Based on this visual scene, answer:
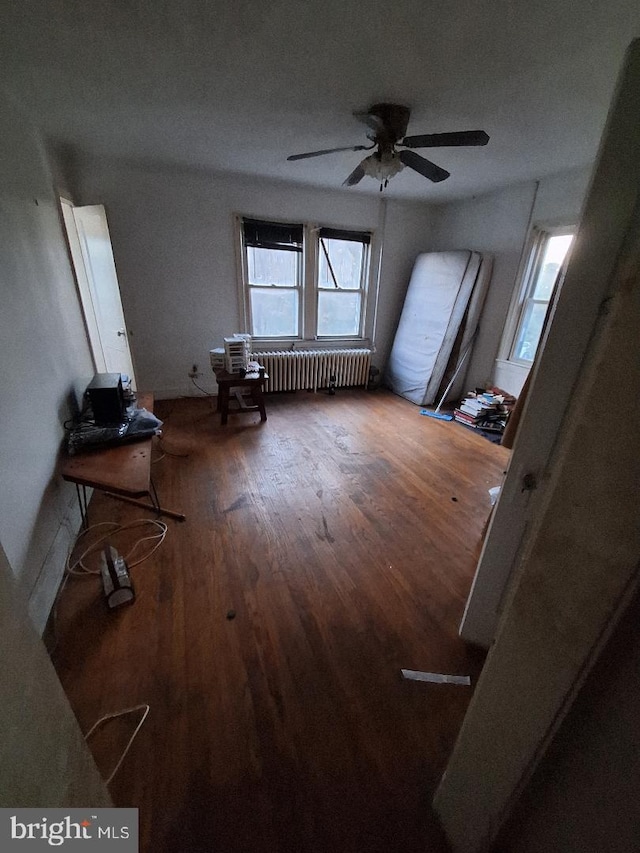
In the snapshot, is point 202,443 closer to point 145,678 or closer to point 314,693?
point 145,678

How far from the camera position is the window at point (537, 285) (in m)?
3.49

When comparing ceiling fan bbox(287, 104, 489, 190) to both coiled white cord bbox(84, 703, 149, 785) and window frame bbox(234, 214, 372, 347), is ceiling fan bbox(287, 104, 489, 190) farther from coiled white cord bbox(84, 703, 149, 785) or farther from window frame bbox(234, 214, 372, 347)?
coiled white cord bbox(84, 703, 149, 785)

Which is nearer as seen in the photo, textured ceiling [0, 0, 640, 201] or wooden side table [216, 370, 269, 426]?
textured ceiling [0, 0, 640, 201]

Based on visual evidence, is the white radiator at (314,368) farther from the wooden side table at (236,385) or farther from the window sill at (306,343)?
the wooden side table at (236,385)

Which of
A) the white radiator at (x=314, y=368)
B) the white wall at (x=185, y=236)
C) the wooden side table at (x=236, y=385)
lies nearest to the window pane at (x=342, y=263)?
the white wall at (x=185, y=236)

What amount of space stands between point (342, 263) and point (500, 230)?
1.92m

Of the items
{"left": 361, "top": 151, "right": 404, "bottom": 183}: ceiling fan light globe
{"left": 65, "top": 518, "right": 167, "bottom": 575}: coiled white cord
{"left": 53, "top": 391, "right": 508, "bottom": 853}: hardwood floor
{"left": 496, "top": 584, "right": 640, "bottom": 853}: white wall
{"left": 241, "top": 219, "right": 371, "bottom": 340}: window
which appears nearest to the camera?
{"left": 496, "top": 584, "right": 640, "bottom": 853}: white wall

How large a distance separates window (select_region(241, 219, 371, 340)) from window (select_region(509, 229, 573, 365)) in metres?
2.00

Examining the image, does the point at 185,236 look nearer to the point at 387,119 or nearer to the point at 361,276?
the point at 361,276

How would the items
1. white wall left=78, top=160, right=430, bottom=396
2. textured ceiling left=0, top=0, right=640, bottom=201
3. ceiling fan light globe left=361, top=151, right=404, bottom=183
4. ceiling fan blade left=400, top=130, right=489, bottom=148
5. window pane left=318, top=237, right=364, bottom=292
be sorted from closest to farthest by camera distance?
1. textured ceiling left=0, top=0, right=640, bottom=201
2. ceiling fan blade left=400, top=130, right=489, bottom=148
3. ceiling fan light globe left=361, top=151, right=404, bottom=183
4. white wall left=78, top=160, right=430, bottom=396
5. window pane left=318, top=237, right=364, bottom=292

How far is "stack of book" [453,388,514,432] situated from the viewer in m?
3.72

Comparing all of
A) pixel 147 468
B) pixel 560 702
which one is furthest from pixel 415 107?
pixel 560 702

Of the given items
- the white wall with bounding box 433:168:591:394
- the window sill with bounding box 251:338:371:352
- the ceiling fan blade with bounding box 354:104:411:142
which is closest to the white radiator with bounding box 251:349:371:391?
the window sill with bounding box 251:338:371:352

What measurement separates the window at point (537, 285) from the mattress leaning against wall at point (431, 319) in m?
0.50
